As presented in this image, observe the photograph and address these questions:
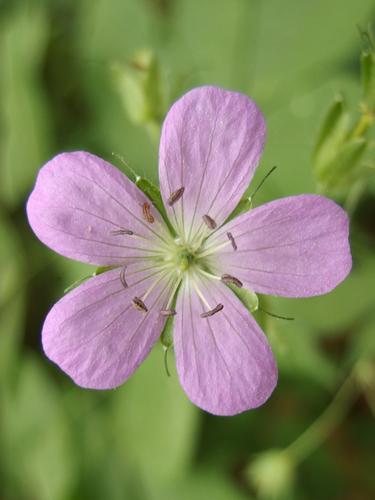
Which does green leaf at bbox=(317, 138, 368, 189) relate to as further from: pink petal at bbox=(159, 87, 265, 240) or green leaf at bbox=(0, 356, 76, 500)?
green leaf at bbox=(0, 356, 76, 500)

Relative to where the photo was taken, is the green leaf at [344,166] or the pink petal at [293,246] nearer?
the pink petal at [293,246]

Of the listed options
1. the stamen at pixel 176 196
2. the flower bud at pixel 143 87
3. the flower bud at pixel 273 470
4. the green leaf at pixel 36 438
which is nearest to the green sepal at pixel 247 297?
the stamen at pixel 176 196

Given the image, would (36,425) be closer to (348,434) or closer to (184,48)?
(348,434)

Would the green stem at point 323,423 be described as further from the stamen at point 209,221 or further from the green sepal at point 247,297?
the stamen at point 209,221

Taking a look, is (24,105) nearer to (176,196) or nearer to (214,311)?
(176,196)

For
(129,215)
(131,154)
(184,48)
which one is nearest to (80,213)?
(129,215)

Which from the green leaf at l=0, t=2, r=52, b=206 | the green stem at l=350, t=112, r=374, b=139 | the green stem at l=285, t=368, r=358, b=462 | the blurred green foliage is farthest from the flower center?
the green leaf at l=0, t=2, r=52, b=206

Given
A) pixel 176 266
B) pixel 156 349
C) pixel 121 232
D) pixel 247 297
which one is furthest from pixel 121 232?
pixel 156 349
